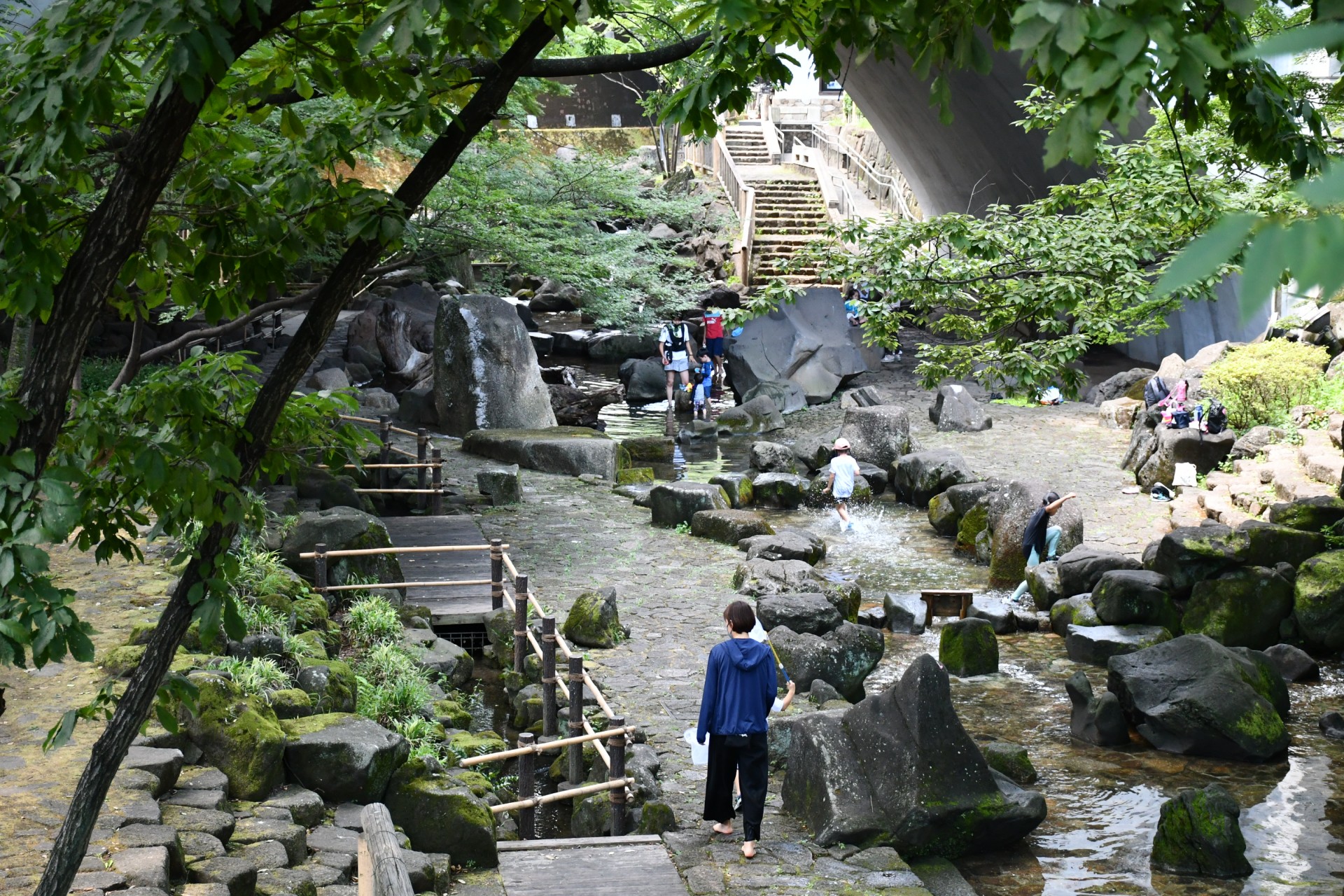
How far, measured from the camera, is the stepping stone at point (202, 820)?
6.00m

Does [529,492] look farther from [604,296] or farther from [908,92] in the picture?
[908,92]

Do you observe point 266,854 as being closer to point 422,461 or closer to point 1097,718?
point 1097,718

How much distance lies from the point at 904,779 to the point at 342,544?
6.49 m

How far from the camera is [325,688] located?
8.02m

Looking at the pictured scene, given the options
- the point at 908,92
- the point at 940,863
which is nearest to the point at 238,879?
the point at 940,863

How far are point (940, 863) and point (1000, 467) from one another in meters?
12.2

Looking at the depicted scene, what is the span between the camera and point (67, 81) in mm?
2922

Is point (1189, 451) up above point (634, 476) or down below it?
above

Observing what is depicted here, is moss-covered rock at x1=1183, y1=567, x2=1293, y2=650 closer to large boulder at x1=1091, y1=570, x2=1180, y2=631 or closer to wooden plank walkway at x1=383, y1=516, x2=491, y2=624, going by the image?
large boulder at x1=1091, y1=570, x2=1180, y2=631

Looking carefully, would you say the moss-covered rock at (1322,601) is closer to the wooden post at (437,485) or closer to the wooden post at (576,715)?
the wooden post at (576,715)

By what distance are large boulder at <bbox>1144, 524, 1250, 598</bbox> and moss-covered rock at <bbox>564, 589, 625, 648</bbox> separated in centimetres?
560

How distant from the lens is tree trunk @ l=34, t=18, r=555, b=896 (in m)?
3.33

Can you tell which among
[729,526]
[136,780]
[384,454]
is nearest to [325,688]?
[136,780]

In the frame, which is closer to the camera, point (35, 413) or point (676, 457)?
point (35, 413)
